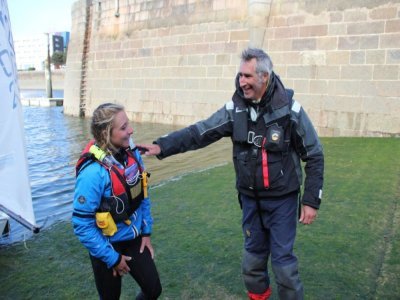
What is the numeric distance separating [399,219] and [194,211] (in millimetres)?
2532

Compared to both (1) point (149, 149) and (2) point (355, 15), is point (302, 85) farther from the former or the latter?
(1) point (149, 149)

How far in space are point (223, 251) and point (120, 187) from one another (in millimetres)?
2041

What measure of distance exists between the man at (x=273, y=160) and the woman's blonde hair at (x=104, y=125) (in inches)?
33.7

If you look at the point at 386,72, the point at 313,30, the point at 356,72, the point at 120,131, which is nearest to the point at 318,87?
the point at 356,72

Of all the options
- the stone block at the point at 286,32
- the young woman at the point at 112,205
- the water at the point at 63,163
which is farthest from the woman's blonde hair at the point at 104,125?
the stone block at the point at 286,32

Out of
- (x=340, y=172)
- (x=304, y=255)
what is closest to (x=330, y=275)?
(x=304, y=255)

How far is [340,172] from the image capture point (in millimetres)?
7297

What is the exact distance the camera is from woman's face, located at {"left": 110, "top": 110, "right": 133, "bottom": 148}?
2.76 m

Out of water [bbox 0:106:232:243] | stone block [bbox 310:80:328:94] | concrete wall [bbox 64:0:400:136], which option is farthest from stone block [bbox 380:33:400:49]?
water [bbox 0:106:232:243]

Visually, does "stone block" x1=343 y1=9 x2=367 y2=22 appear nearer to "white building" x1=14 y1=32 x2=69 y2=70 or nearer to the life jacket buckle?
the life jacket buckle

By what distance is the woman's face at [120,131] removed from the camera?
276 centimetres

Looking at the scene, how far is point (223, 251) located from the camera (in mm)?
4434

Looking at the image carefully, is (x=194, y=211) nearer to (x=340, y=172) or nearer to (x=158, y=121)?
(x=340, y=172)

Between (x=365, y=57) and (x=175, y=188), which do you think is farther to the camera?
(x=365, y=57)
